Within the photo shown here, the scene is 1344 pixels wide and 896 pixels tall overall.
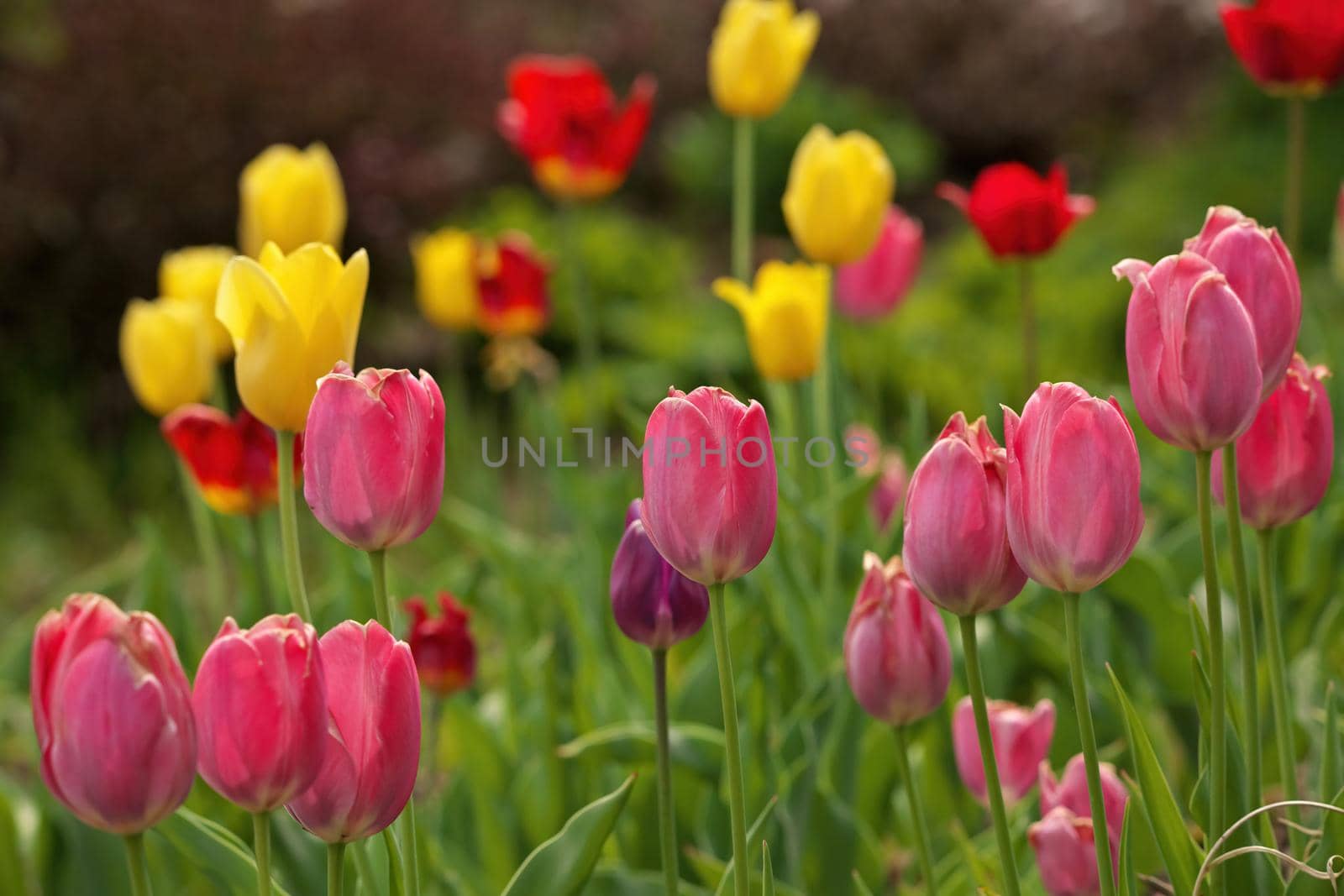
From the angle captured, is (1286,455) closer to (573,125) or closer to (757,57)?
(757,57)

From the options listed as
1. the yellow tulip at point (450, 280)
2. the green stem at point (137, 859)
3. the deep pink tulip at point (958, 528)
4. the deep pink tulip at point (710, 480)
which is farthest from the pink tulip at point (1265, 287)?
the yellow tulip at point (450, 280)

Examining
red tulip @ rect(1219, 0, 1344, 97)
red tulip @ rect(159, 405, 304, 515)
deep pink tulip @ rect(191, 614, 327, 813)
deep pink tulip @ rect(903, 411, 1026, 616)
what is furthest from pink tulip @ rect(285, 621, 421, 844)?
red tulip @ rect(1219, 0, 1344, 97)

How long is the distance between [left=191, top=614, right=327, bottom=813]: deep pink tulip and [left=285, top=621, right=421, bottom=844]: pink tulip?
26 millimetres

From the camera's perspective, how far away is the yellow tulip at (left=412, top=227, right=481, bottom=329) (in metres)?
2.30

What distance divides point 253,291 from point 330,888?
0.37 metres

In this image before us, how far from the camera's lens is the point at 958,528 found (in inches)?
29.1

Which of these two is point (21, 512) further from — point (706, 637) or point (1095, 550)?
point (1095, 550)

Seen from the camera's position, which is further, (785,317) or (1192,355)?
(785,317)

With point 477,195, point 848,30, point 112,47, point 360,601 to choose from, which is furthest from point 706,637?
point 848,30

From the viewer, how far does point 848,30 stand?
27.1 feet

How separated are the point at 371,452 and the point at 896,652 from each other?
358 mm

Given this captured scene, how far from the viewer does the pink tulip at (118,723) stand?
25.0 inches

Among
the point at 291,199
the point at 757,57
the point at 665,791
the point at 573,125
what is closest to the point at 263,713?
the point at 665,791

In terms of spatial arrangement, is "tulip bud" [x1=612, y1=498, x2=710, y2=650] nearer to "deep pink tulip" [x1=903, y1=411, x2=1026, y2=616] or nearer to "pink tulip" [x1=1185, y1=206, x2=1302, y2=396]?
"deep pink tulip" [x1=903, y1=411, x2=1026, y2=616]
